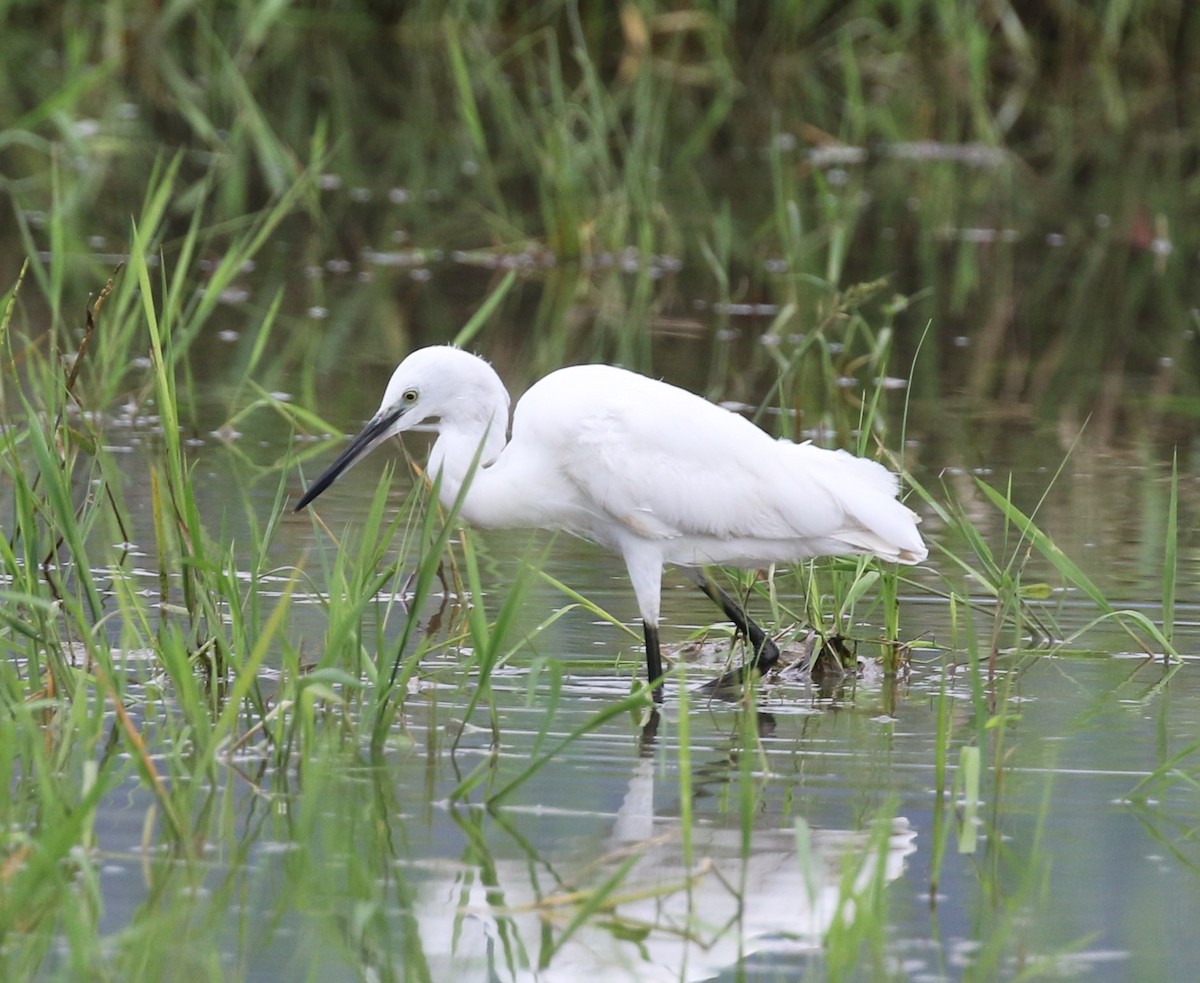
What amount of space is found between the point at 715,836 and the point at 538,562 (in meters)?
0.78

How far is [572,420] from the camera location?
17.7 feet

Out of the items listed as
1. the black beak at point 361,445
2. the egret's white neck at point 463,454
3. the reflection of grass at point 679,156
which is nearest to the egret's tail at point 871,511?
the egret's white neck at point 463,454

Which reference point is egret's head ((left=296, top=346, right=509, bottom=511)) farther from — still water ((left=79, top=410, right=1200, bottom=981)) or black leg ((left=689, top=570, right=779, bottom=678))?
black leg ((left=689, top=570, right=779, bottom=678))

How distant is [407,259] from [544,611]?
5931 millimetres

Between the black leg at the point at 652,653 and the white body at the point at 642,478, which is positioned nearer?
the black leg at the point at 652,653

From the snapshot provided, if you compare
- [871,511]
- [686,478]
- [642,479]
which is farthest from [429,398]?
[871,511]

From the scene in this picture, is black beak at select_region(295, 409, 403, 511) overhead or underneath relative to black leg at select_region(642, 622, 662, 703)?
overhead

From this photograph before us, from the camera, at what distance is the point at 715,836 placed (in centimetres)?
417

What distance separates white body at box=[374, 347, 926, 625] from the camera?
211 inches

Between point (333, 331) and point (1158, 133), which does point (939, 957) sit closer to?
point (333, 331)

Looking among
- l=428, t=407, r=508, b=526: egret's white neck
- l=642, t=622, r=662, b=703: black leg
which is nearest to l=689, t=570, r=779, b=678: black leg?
l=642, t=622, r=662, b=703: black leg

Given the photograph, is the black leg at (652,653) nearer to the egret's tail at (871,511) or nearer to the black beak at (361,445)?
the egret's tail at (871,511)

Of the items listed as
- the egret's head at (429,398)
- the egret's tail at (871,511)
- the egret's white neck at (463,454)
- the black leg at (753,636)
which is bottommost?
the black leg at (753,636)

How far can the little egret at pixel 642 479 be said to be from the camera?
5.34m
